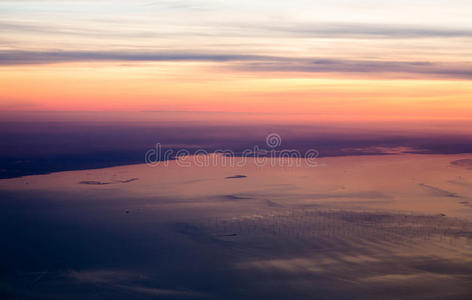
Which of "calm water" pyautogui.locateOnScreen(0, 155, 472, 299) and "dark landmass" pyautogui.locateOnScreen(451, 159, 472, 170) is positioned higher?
"dark landmass" pyautogui.locateOnScreen(451, 159, 472, 170)

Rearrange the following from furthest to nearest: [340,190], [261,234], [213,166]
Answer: [213,166] < [340,190] < [261,234]

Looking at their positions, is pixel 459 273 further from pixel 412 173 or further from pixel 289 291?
pixel 412 173

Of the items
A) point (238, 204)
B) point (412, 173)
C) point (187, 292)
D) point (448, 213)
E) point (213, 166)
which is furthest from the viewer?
point (213, 166)

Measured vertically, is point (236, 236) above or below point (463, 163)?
below

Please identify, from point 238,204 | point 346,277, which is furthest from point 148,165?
point 346,277

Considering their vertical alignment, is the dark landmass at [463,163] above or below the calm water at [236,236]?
above

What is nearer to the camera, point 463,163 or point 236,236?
point 236,236

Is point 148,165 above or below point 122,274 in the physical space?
above

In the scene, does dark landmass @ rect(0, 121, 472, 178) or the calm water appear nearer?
the calm water
